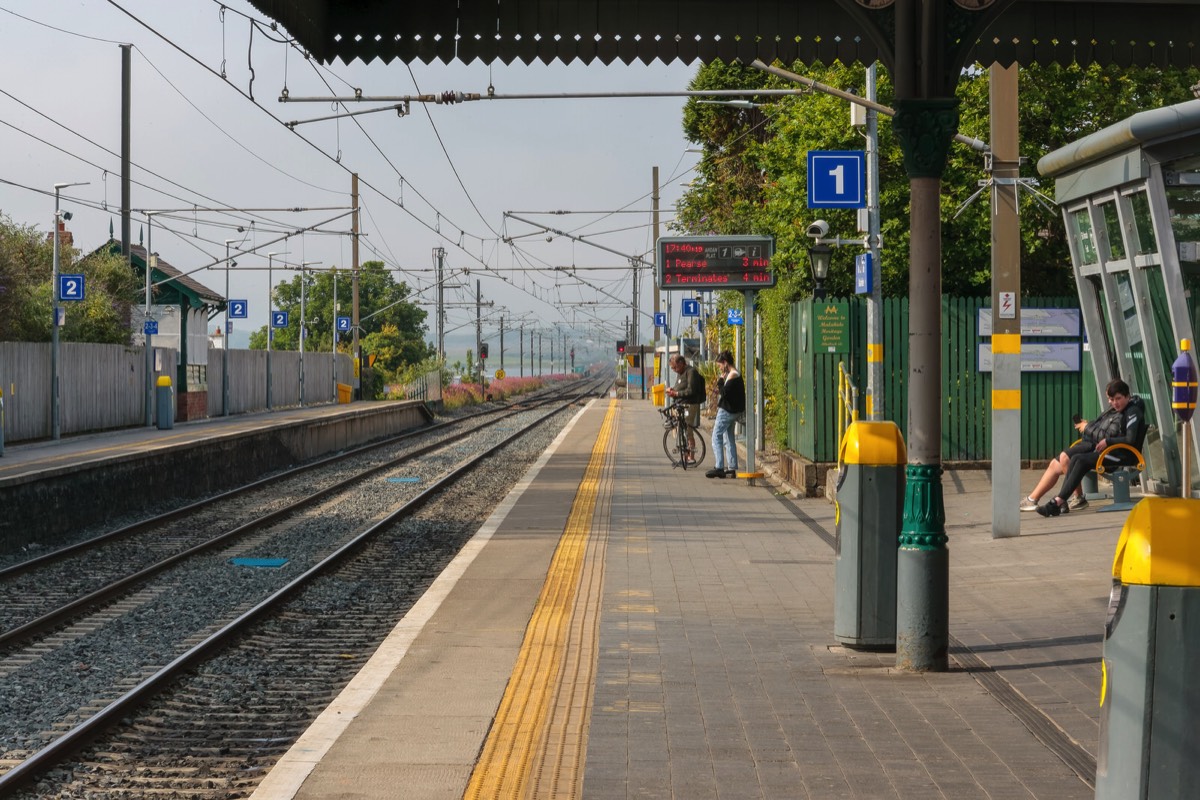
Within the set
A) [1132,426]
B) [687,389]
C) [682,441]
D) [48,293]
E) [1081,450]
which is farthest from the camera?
[48,293]

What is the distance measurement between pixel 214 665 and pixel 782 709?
163 inches

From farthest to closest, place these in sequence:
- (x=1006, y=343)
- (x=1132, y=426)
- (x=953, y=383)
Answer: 1. (x=953, y=383)
2. (x=1132, y=426)
3. (x=1006, y=343)

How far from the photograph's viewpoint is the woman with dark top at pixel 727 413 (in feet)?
67.7

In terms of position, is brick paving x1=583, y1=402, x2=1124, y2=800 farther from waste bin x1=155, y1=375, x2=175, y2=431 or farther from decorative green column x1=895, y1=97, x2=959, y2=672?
waste bin x1=155, y1=375, x2=175, y2=431

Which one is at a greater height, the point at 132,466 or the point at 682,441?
the point at 682,441

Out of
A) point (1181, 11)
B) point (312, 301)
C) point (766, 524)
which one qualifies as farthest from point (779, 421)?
point (312, 301)

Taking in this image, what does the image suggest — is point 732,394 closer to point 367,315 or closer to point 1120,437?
point 1120,437

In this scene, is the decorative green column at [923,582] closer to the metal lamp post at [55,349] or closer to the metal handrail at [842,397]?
the metal handrail at [842,397]

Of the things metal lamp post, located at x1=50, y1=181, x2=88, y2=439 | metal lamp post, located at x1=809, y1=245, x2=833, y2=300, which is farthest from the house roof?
metal lamp post, located at x1=809, y1=245, x2=833, y2=300

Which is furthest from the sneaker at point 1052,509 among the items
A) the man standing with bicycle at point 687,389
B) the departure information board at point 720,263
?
the man standing with bicycle at point 687,389

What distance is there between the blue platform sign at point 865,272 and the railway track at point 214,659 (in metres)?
5.28

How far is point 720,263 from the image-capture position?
67.9ft

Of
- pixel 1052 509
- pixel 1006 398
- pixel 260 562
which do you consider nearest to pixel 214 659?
pixel 260 562

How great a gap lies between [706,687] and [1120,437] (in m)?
8.17
